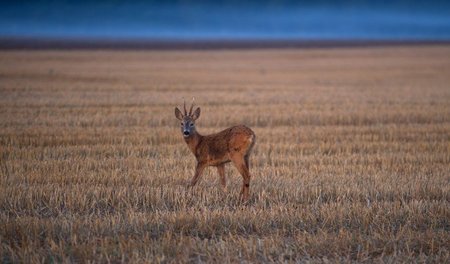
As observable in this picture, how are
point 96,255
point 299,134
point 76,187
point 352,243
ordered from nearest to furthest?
point 96,255, point 352,243, point 76,187, point 299,134

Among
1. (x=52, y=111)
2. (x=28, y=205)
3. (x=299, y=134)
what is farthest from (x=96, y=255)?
(x=52, y=111)

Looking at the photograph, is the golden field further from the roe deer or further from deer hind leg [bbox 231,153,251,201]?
the roe deer

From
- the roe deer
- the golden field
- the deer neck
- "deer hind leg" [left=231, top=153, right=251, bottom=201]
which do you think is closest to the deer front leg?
the roe deer

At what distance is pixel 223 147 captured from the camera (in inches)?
406

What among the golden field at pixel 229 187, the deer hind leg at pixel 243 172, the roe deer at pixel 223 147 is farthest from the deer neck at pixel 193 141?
the deer hind leg at pixel 243 172

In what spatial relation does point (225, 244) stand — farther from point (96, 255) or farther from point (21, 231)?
point (21, 231)

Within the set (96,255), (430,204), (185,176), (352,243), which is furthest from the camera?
(185,176)

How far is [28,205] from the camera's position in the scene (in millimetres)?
9344

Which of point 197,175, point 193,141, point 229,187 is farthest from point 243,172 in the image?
point 193,141

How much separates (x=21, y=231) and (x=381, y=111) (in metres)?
17.2

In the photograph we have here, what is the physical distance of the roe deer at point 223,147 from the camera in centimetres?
1008

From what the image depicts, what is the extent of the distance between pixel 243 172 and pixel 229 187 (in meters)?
0.96

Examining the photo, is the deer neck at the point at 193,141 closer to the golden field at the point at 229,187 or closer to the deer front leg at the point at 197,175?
the deer front leg at the point at 197,175

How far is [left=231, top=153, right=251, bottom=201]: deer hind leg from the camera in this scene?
388 inches
